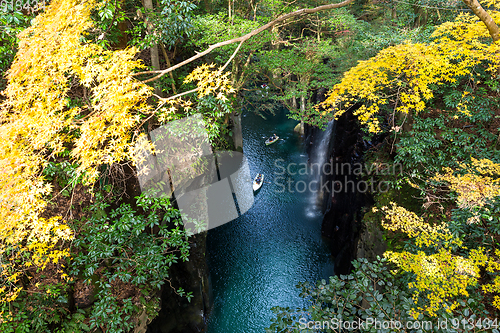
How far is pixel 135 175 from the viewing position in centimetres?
580

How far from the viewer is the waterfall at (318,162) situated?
14.2 m

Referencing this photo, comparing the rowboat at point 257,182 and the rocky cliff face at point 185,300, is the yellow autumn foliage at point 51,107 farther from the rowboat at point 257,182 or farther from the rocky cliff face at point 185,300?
the rowboat at point 257,182

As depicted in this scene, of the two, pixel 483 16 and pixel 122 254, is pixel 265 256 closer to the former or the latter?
pixel 122 254

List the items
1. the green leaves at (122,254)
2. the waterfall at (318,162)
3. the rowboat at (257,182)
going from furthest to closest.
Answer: the rowboat at (257,182), the waterfall at (318,162), the green leaves at (122,254)

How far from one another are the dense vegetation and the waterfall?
236 inches

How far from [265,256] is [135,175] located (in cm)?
770

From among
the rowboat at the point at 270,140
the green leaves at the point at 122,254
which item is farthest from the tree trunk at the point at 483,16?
the rowboat at the point at 270,140

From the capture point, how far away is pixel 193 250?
8.54 meters

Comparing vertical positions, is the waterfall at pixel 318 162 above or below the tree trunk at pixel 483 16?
below

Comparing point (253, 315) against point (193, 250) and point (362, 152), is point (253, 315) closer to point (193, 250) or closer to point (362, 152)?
point (193, 250)

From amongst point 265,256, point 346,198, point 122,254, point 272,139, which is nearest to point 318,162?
point 272,139

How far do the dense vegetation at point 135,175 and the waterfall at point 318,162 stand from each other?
599 centimetres

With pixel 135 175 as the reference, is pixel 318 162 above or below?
below

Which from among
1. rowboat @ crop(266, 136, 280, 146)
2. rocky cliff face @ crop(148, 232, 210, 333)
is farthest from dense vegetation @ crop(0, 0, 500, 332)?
rowboat @ crop(266, 136, 280, 146)
